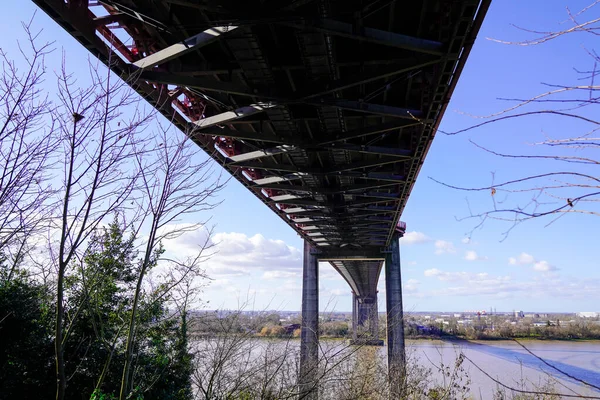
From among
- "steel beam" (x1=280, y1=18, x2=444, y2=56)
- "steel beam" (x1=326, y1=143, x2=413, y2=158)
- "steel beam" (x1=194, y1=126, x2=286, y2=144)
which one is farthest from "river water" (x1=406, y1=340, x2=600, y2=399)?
"steel beam" (x1=280, y1=18, x2=444, y2=56)

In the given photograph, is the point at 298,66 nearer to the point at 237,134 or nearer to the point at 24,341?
the point at 237,134

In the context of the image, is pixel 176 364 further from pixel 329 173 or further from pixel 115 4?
pixel 115 4

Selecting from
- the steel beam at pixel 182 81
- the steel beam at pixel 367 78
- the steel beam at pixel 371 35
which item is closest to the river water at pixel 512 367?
the steel beam at pixel 367 78

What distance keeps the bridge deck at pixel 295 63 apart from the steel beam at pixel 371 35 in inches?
0.7

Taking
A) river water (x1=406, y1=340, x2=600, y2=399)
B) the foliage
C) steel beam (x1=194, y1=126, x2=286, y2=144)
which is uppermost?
steel beam (x1=194, y1=126, x2=286, y2=144)

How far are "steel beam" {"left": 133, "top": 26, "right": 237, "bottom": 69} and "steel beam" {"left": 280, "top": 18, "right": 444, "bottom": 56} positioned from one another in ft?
3.63

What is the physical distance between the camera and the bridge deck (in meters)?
6.59

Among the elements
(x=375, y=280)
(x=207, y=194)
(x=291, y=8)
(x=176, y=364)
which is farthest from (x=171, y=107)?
(x=375, y=280)

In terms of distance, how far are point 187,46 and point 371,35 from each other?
3.23m

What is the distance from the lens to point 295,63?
852cm

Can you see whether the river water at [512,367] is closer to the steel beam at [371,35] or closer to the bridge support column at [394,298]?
the bridge support column at [394,298]

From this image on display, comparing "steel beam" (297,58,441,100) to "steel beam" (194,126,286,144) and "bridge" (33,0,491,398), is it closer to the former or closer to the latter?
"bridge" (33,0,491,398)

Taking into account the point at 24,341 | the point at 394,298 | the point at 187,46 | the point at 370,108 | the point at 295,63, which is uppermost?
→ the point at 295,63

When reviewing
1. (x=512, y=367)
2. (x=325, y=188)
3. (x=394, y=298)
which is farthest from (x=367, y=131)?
(x=512, y=367)
